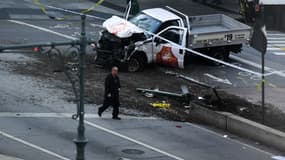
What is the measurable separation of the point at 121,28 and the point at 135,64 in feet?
5.00

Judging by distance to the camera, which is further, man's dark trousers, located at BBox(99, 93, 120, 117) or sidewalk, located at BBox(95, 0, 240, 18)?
sidewalk, located at BBox(95, 0, 240, 18)

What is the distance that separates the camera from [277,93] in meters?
24.2

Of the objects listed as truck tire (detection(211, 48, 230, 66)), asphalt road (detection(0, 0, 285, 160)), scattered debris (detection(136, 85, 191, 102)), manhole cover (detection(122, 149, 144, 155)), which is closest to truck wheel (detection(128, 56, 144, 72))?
scattered debris (detection(136, 85, 191, 102))

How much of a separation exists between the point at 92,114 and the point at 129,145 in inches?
118

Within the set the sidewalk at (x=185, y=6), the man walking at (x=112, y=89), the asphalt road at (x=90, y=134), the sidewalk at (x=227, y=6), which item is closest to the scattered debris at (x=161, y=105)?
the asphalt road at (x=90, y=134)

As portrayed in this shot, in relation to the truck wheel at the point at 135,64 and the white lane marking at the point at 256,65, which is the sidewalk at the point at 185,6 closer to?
the white lane marking at the point at 256,65

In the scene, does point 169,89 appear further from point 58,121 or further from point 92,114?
point 58,121

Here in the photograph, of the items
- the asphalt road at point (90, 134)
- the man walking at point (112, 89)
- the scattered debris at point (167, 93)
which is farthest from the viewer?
the scattered debris at point (167, 93)

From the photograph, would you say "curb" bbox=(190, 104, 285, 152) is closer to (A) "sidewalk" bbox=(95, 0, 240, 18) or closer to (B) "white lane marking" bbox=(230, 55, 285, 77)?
(B) "white lane marking" bbox=(230, 55, 285, 77)

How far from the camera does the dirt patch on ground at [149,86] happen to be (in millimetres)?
21031

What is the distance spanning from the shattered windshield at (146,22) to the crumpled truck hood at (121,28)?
73 cm

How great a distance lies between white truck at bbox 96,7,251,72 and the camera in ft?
82.0

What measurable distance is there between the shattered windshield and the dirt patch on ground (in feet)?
5.20

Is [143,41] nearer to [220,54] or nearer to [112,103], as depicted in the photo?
[220,54]
